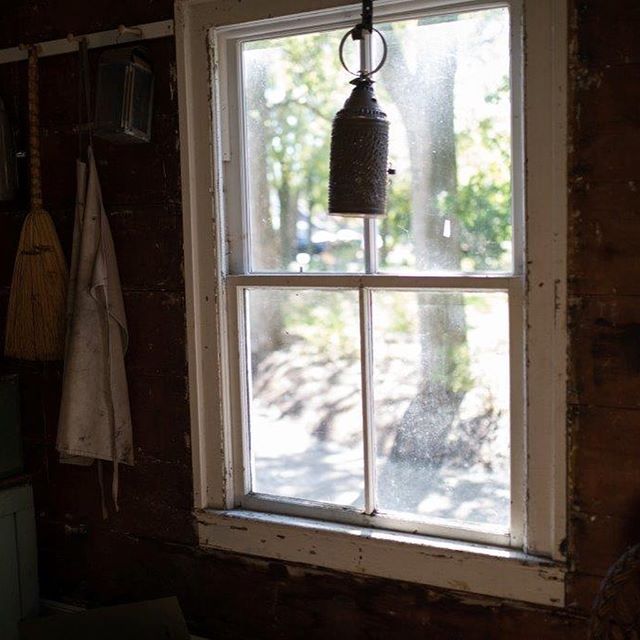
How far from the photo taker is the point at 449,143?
5.56 ft

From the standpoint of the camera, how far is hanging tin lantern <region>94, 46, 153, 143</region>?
1.88 metres

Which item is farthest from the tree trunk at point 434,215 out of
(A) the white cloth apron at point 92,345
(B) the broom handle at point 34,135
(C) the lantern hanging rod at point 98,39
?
(B) the broom handle at point 34,135

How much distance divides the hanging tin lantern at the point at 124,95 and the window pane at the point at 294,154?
247mm

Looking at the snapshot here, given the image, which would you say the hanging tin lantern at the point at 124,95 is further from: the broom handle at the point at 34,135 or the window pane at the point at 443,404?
the window pane at the point at 443,404

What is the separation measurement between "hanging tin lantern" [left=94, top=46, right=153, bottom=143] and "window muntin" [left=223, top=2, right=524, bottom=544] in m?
0.22

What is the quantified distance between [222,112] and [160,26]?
0.87 ft

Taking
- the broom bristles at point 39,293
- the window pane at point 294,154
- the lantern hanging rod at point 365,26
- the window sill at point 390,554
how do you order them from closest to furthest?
the lantern hanging rod at point 365,26 < the window sill at point 390,554 < the window pane at point 294,154 < the broom bristles at point 39,293

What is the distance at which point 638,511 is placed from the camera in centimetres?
153

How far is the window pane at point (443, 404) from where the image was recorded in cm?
169

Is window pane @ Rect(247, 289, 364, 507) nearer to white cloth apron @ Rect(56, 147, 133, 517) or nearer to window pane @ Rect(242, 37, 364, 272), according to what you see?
window pane @ Rect(242, 37, 364, 272)

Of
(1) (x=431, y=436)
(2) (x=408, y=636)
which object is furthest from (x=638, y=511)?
(2) (x=408, y=636)

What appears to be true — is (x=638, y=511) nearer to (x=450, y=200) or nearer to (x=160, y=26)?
(x=450, y=200)

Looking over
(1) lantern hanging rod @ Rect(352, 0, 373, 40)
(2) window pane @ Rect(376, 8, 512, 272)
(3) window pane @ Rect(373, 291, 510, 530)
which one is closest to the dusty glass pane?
(2) window pane @ Rect(376, 8, 512, 272)

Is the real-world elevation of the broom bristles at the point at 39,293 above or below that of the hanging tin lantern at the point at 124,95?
below
